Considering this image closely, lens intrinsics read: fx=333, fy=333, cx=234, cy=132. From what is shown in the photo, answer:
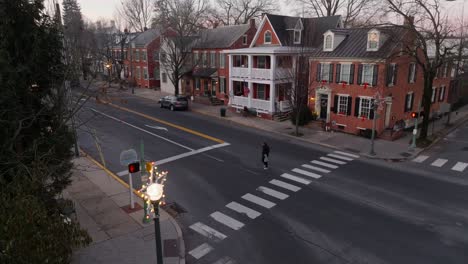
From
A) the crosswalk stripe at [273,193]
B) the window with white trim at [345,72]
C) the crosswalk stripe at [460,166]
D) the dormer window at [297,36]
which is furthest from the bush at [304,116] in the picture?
the crosswalk stripe at [273,193]

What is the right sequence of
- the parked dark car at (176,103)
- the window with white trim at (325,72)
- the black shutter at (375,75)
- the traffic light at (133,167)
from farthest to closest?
1. the parked dark car at (176,103)
2. the window with white trim at (325,72)
3. the black shutter at (375,75)
4. the traffic light at (133,167)

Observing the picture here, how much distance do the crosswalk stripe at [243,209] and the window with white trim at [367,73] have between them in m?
16.4

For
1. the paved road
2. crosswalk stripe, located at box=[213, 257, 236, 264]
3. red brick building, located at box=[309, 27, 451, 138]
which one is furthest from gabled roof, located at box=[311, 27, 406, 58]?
crosswalk stripe, located at box=[213, 257, 236, 264]

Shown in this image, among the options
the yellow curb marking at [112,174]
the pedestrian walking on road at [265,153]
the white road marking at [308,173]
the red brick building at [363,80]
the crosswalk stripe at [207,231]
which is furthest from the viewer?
the red brick building at [363,80]

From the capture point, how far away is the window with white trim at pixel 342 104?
26.6 meters

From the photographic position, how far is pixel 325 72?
27562 mm

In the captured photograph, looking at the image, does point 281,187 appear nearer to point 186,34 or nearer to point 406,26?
point 406,26

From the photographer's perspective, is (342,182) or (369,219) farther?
(342,182)

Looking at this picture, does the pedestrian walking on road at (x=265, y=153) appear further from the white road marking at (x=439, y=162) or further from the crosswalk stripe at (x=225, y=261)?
the white road marking at (x=439, y=162)

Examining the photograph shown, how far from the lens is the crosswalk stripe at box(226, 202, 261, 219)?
12.8m

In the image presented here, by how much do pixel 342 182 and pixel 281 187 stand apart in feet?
10.3

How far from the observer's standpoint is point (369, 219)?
41.1 ft

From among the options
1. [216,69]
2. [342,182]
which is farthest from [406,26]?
[216,69]

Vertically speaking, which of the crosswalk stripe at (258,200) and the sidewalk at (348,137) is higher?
the sidewalk at (348,137)
